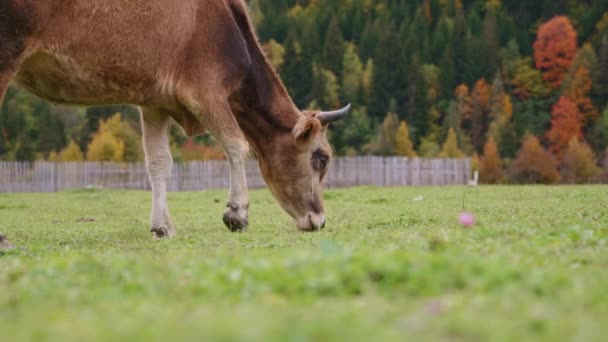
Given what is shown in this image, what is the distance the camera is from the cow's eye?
9.55m

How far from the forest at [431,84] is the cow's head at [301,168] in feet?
170

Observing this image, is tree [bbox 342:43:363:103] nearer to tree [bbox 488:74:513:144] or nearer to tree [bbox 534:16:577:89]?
tree [bbox 488:74:513:144]

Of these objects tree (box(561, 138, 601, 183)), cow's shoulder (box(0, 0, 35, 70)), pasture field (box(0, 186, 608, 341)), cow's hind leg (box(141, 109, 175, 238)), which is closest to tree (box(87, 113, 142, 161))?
tree (box(561, 138, 601, 183))

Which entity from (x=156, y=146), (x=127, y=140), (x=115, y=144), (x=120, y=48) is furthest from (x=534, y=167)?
(x=120, y=48)

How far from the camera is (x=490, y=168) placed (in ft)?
194

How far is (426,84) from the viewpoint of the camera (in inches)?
3342

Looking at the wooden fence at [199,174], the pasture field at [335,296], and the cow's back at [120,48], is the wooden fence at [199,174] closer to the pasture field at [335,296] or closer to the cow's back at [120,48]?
the cow's back at [120,48]

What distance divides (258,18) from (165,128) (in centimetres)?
7782

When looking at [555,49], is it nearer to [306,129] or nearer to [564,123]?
[564,123]

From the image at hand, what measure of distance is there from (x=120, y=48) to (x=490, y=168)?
53231 mm

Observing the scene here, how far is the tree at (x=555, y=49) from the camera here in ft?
288

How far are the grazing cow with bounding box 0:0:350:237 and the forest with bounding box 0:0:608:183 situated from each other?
170 ft

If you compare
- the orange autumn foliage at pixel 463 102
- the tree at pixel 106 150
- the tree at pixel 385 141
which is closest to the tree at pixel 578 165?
the tree at pixel 385 141

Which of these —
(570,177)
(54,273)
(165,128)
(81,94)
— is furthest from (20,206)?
(570,177)
